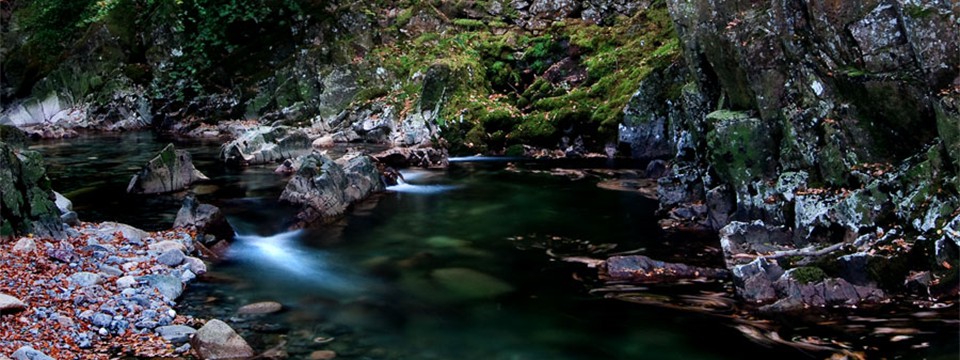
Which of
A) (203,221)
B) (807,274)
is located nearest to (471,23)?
(203,221)

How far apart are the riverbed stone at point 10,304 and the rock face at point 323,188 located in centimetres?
622

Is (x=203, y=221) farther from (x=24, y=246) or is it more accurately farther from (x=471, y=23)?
(x=471, y=23)

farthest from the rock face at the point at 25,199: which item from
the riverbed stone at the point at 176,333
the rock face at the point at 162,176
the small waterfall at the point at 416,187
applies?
the small waterfall at the point at 416,187

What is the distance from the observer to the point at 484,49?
26875 millimetres

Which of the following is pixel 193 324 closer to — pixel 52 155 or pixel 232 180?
pixel 232 180

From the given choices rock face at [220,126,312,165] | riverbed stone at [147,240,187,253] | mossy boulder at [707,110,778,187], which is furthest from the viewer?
rock face at [220,126,312,165]

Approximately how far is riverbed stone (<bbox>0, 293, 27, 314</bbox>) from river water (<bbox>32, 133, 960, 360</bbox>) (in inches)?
66.5

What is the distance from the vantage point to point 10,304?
24.7ft

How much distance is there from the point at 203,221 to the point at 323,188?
2.63m

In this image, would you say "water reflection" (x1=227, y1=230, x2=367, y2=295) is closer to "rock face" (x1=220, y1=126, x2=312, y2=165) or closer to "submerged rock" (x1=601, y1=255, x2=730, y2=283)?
"submerged rock" (x1=601, y1=255, x2=730, y2=283)

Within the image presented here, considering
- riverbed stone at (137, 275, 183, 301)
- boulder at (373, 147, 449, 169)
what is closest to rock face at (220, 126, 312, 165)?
boulder at (373, 147, 449, 169)

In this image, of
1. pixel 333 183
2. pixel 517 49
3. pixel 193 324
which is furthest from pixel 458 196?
pixel 517 49

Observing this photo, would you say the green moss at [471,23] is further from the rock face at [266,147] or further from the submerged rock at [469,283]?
the submerged rock at [469,283]

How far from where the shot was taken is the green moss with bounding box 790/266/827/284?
8.59 m
